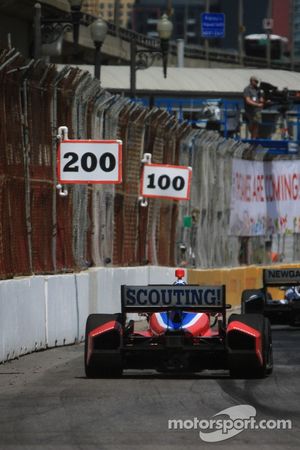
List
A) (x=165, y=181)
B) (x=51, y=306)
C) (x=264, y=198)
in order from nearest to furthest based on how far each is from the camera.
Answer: (x=51, y=306), (x=165, y=181), (x=264, y=198)

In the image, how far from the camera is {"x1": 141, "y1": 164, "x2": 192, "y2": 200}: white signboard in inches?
1120

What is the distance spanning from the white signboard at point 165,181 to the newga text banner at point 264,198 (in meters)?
10.4

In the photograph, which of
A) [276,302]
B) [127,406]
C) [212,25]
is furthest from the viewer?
[212,25]

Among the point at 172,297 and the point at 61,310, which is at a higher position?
the point at 172,297

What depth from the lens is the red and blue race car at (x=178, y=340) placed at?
1520 centimetres

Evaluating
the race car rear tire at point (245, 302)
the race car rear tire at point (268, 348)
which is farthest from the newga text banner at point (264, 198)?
the race car rear tire at point (268, 348)

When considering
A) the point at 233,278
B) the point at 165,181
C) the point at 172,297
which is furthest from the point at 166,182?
the point at 172,297

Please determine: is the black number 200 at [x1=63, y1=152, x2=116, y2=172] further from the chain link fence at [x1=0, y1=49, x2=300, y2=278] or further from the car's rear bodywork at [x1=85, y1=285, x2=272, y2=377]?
the car's rear bodywork at [x1=85, y1=285, x2=272, y2=377]

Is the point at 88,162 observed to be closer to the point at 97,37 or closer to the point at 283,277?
the point at 283,277

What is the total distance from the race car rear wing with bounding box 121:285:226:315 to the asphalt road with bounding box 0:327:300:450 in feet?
2.38

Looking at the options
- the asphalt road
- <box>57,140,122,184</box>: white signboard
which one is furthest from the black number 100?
the asphalt road

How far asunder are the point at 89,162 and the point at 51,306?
289 centimetres

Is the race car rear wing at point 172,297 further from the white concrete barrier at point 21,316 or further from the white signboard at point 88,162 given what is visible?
the white signboard at point 88,162

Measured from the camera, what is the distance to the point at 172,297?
15.7 meters
